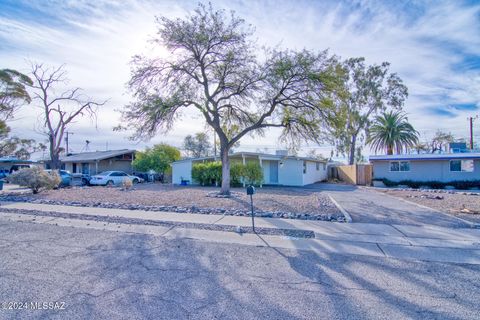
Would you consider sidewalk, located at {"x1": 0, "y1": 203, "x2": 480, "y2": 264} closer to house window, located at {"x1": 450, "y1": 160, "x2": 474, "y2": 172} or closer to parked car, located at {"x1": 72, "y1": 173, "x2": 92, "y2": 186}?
parked car, located at {"x1": 72, "y1": 173, "x2": 92, "y2": 186}

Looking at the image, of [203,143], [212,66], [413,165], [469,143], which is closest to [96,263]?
[212,66]

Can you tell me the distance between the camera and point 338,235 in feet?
22.1

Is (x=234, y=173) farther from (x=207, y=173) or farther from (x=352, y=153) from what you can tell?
(x=352, y=153)

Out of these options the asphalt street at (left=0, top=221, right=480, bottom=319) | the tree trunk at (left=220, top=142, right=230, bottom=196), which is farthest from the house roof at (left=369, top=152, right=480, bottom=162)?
the asphalt street at (left=0, top=221, right=480, bottom=319)

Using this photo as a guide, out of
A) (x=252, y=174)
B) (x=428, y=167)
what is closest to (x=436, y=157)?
(x=428, y=167)

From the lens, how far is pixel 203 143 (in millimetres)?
46469

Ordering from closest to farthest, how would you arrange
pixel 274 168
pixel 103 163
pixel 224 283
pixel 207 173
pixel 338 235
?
pixel 224 283, pixel 338 235, pixel 207 173, pixel 274 168, pixel 103 163

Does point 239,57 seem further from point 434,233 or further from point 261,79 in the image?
point 434,233

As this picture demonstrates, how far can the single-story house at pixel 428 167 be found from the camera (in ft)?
73.0

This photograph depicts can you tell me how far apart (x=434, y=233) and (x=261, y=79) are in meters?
9.56

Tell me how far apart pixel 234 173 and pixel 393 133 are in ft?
72.9

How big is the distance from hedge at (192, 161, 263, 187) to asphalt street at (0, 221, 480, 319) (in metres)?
14.9

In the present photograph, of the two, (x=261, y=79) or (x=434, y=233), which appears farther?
(x=261, y=79)

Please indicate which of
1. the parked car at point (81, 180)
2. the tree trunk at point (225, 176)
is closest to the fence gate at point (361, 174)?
the tree trunk at point (225, 176)
